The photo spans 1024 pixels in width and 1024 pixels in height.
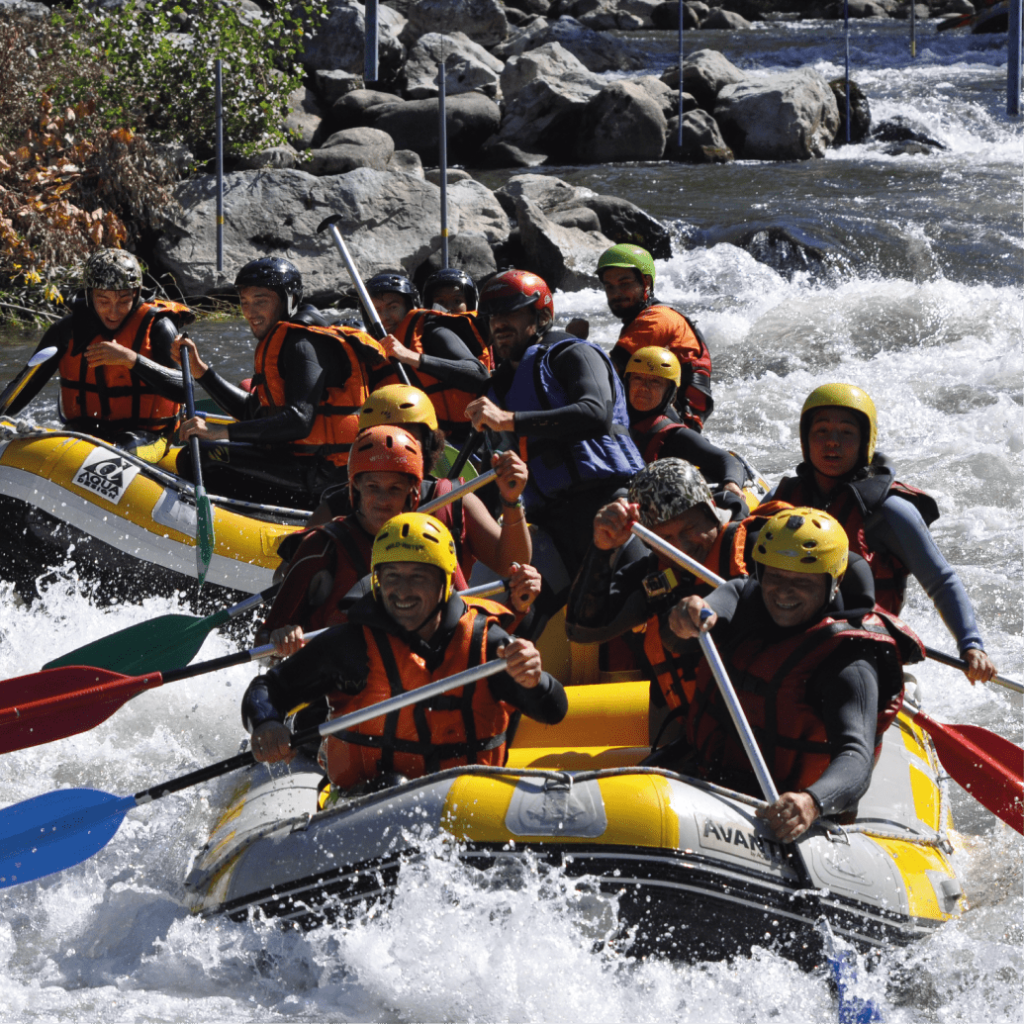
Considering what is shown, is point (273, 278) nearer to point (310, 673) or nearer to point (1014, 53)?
point (310, 673)

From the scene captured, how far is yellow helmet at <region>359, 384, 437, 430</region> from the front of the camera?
14.6 ft

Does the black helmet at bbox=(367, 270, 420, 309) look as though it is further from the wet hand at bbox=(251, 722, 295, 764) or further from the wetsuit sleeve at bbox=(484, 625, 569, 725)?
the wet hand at bbox=(251, 722, 295, 764)

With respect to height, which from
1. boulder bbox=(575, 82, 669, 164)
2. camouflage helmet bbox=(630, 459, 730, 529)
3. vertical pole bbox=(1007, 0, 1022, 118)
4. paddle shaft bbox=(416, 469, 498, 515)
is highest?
vertical pole bbox=(1007, 0, 1022, 118)

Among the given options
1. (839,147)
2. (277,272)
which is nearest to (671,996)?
(277,272)

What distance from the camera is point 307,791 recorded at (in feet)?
12.9

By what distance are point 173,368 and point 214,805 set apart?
8.66 ft

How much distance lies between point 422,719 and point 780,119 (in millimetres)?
16364

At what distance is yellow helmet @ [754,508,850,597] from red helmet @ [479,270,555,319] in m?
1.55

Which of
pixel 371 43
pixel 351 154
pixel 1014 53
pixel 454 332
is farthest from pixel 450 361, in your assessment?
pixel 1014 53

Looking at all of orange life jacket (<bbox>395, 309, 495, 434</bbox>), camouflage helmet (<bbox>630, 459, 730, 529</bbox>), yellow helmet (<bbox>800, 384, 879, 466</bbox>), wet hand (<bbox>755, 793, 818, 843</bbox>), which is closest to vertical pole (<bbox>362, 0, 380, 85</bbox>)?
orange life jacket (<bbox>395, 309, 495, 434</bbox>)

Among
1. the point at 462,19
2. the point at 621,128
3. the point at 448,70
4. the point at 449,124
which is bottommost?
the point at 621,128

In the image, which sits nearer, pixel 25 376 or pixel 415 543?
pixel 415 543

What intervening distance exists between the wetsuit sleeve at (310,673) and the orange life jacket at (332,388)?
2380 mm

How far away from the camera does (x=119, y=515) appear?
20.1 feet
